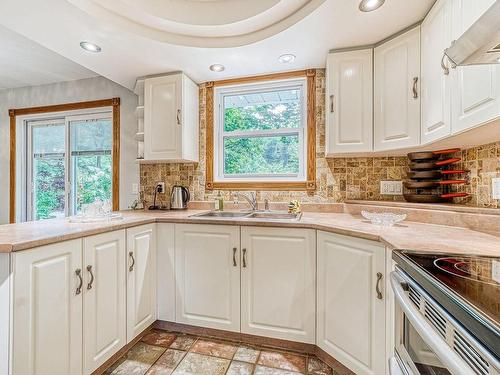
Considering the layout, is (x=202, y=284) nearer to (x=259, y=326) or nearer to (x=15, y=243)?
Result: (x=259, y=326)

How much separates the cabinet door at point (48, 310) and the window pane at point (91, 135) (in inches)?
79.1

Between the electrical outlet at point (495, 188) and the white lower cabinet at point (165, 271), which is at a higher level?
the electrical outlet at point (495, 188)

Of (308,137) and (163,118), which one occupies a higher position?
(163,118)

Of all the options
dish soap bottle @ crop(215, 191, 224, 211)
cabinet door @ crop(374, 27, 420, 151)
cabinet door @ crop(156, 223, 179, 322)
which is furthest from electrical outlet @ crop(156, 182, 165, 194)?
cabinet door @ crop(374, 27, 420, 151)

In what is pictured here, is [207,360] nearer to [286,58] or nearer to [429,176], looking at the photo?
[429,176]

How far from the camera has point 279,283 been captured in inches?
68.8

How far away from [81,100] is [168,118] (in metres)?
1.43

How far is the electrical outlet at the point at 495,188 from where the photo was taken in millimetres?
1401

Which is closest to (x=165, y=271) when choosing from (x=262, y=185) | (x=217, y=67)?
(x=262, y=185)

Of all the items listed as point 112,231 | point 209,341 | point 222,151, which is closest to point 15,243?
point 112,231

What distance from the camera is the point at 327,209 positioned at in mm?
2303

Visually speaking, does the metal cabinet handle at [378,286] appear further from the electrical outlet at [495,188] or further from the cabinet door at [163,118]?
the cabinet door at [163,118]

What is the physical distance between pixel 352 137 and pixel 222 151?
125cm

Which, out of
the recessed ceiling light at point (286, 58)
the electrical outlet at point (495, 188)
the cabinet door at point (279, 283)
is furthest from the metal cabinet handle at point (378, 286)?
the recessed ceiling light at point (286, 58)
